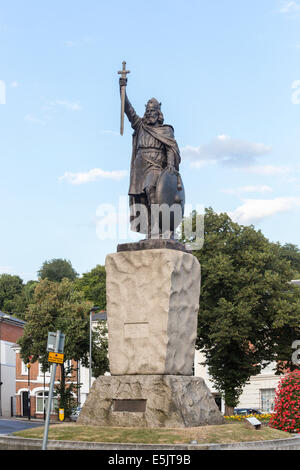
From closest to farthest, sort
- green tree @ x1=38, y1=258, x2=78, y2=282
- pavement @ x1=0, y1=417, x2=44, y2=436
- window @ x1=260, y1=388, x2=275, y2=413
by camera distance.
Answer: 1. pavement @ x1=0, y1=417, x2=44, y2=436
2. window @ x1=260, y1=388, x2=275, y2=413
3. green tree @ x1=38, y1=258, x2=78, y2=282

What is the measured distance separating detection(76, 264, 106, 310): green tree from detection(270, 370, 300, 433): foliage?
2195 inches

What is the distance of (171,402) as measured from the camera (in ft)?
50.9

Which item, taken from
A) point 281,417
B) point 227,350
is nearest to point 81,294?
point 227,350

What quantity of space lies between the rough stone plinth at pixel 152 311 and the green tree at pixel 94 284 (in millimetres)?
61459

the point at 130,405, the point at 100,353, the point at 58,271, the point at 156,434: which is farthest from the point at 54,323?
the point at 58,271

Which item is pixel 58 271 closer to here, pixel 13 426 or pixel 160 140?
pixel 13 426

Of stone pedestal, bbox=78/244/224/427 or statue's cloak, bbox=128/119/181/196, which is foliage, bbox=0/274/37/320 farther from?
stone pedestal, bbox=78/244/224/427

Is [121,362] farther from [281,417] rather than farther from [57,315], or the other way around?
[57,315]

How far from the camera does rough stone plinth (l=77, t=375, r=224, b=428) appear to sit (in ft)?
50.9

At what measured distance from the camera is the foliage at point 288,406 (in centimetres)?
2209

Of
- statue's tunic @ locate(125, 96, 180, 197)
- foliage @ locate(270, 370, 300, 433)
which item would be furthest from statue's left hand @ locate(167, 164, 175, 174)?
foliage @ locate(270, 370, 300, 433)

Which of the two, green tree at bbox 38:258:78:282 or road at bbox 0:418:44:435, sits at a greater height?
green tree at bbox 38:258:78:282

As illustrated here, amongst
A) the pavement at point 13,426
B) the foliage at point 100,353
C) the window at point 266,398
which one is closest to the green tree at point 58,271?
the window at point 266,398
